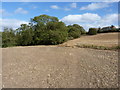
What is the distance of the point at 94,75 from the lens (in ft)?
5.71

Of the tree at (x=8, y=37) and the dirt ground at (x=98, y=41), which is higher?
the tree at (x=8, y=37)

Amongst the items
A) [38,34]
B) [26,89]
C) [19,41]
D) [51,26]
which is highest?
[51,26]

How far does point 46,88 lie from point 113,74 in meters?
1.30

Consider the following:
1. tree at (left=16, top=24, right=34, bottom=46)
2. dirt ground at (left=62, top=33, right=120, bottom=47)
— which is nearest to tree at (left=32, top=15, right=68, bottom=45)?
tree at (left=16, top=24, right=34, bottom=46)

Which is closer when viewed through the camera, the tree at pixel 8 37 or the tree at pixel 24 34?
the tree at pixel 8 37

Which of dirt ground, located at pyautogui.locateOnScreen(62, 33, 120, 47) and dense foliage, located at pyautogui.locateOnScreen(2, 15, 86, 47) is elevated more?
dense foliage, located at pyautogui.locateOnScreen(2, 15, 86, 47)

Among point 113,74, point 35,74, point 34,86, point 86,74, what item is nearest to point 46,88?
point 34,86

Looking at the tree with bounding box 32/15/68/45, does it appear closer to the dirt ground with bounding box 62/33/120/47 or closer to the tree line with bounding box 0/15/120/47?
the tree line with bounding box 0/15/120/47

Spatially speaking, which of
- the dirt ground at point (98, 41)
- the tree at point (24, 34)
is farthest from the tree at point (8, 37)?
the dirt ground at point (98, 41)

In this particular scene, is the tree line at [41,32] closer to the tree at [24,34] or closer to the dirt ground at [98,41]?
the tree at [24,34]

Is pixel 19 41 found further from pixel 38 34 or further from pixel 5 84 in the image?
pixel 5 84

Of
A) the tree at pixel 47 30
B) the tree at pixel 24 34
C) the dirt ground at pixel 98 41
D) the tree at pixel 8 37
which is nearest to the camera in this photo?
the dirt ground at pixel 98 41

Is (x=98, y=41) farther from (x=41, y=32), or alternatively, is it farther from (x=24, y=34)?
(x=24, y=34)

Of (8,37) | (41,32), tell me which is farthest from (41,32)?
(8,37)
